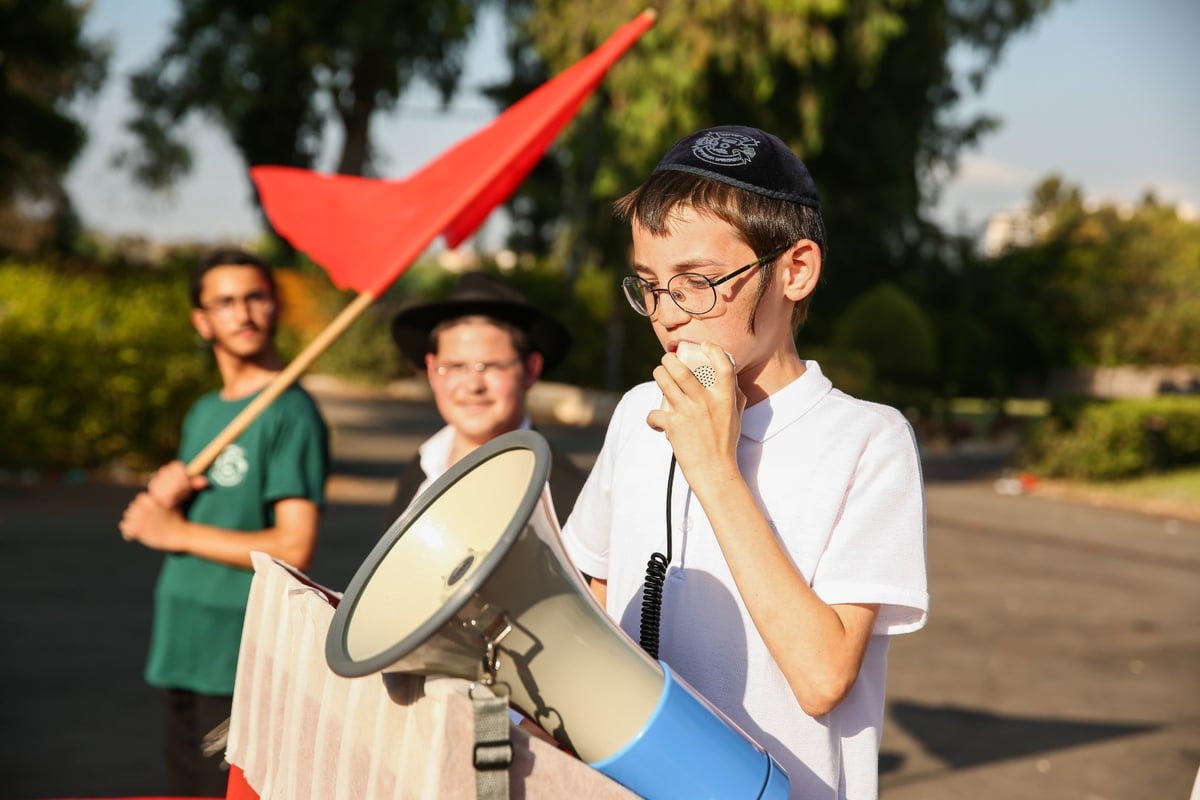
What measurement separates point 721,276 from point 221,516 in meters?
2.39

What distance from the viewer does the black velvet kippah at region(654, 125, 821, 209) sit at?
5.71 feet

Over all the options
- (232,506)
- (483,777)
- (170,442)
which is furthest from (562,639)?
(170,442)

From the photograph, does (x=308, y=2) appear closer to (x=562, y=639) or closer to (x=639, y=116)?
(x=639, y=116)

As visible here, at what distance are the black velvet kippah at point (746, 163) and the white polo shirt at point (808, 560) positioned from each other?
0.28m

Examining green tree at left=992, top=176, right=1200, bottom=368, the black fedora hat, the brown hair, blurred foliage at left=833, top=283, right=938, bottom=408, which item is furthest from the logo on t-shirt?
green tree at left=992, top=176, right=1200, bottom=368

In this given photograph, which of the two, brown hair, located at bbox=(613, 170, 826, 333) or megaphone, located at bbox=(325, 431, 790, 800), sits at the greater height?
brown hair, located at bbox=(613, 170, 826, 333)

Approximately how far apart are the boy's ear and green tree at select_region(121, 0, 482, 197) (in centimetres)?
2025

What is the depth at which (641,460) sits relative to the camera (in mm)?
1915

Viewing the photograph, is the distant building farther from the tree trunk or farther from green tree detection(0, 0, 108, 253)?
green tree detection(0, 0, 108, 253)

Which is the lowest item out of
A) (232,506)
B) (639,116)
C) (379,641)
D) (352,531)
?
(352,531)

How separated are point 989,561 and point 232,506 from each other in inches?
378

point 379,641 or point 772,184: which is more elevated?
point 772,184

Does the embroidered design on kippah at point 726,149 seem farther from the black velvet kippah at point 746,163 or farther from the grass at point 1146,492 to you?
the grass at point 1146,492

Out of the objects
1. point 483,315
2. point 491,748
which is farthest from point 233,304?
point 491,748
